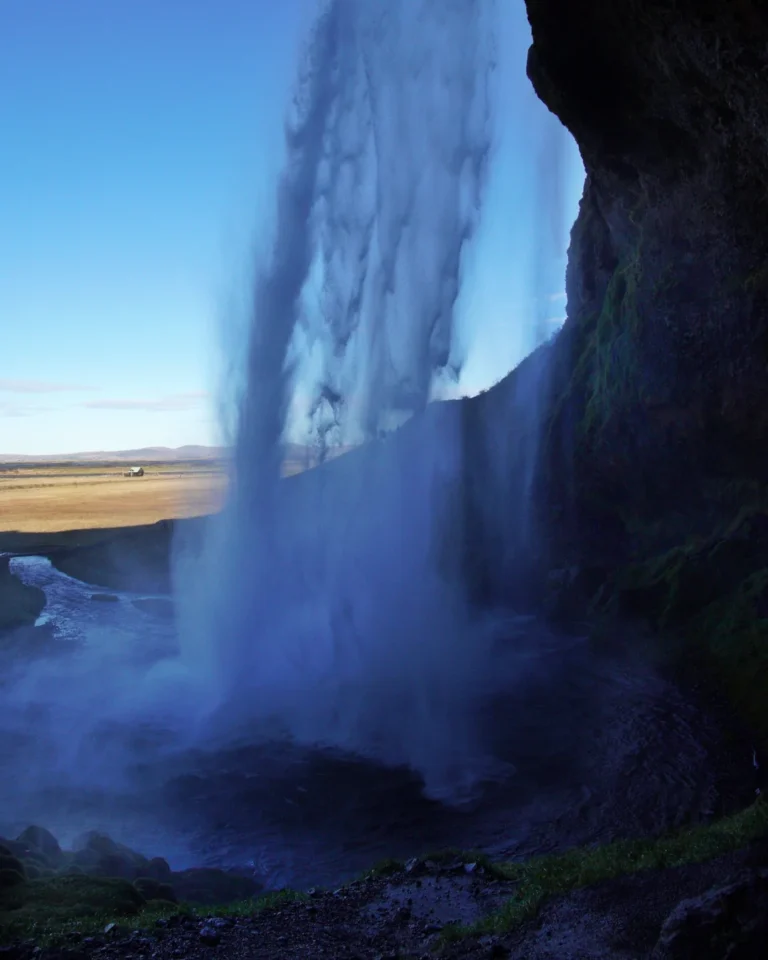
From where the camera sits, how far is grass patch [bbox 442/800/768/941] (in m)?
9.95

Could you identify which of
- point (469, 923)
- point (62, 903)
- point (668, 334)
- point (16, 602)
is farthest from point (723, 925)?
point (16, 602)

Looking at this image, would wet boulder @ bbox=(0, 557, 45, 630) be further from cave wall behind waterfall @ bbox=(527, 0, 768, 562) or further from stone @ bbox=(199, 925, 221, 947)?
stone @ bbox=(199, 925, 221, 947)

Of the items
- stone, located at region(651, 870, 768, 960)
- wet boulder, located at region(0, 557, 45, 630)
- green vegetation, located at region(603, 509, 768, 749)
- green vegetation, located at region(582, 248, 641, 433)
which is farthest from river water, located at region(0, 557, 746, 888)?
green vegetation, located at region(582, 248, 641, 433)

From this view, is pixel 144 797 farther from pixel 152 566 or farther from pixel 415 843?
pixel 152 566

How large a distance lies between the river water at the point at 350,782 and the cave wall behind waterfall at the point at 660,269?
345 inches

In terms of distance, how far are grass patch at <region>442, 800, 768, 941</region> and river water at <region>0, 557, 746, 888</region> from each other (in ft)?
12.2

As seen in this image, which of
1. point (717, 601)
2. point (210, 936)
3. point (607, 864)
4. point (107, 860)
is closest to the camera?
point (210, 936)

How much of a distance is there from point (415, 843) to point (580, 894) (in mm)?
6970

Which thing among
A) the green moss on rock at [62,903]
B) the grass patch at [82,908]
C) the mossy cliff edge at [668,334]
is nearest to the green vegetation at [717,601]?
the mossy cliff edge at [668,334]

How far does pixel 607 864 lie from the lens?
36.1ft

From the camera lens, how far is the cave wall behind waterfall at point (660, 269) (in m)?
18.3

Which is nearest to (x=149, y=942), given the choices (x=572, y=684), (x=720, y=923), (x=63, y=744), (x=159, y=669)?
(x=720, y=923)

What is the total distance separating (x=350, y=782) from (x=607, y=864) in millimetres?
9310

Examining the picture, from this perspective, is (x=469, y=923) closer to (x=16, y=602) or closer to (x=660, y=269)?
(x=660, y=269)
